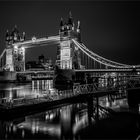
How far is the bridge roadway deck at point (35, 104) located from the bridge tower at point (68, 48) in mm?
28512

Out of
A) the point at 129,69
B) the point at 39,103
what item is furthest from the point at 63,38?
the point at 39,103

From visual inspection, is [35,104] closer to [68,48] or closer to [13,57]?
[68,48]

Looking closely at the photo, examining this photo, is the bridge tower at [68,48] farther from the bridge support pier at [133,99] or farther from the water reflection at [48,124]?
the water reflection at [48,124]

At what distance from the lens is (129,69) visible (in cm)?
Answer: 3136

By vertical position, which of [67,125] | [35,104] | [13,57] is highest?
[13,57]

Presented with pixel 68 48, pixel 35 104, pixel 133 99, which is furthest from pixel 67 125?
pixel 68 48

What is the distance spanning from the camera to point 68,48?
1889 inches

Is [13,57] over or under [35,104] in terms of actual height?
over

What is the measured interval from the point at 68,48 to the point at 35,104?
113 ft

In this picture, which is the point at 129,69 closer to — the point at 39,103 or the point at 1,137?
the point at 39,103

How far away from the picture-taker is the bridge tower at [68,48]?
4675 centimetres

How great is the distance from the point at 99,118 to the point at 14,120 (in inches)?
187

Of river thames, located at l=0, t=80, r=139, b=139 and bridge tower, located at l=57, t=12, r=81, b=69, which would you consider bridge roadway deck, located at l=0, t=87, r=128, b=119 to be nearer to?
river thames, located at l=0, t=80, r=139, b=139

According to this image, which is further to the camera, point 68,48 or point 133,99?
point 68,48
